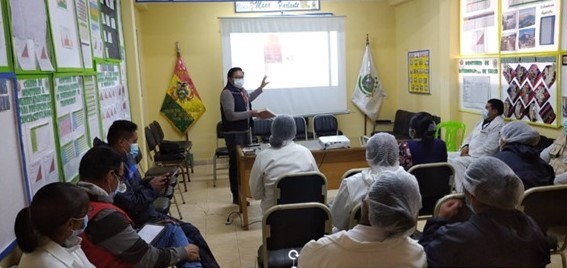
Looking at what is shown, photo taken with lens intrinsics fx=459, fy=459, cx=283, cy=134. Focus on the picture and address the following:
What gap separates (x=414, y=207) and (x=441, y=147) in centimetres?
217

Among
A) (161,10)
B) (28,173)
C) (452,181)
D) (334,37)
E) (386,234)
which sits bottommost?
(452,181)

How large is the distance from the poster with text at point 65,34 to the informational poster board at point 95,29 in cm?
48

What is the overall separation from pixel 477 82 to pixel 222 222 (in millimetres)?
3487

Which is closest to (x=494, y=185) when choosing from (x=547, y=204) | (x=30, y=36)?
(x=547, y=204)

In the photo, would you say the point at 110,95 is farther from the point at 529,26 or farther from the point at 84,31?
the point at 529,26

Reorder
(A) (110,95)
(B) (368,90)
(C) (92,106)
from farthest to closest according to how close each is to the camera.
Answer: (B) (368,90) → (A) (110,95) → (C) (92,106)

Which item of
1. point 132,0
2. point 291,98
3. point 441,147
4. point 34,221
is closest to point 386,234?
point 34,221

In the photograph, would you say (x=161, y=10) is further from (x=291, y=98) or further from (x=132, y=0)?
(x=291, y=98)

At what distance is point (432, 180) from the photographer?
126 inches

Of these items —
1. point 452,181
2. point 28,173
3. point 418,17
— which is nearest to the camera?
point 28,173

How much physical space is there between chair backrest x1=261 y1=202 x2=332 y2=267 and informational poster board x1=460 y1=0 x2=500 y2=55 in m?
3.83

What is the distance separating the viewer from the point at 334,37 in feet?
23.3

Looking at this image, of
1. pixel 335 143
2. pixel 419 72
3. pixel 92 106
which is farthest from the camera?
pixel 419 72

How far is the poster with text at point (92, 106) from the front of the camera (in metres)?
3.37
